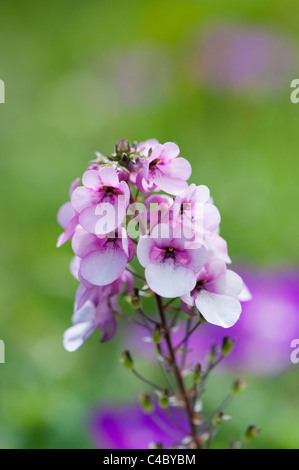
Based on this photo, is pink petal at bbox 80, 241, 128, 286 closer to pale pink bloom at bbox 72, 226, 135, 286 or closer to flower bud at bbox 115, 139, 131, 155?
pale pink bloom at bbox 72, 226, 135, 286

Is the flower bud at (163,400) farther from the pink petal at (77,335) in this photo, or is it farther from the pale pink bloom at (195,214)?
the pale pink bloom at (195,214)

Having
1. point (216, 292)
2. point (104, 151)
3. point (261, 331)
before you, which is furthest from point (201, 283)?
point (104, 151)

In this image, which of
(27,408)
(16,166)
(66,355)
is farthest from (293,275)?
(16,166)

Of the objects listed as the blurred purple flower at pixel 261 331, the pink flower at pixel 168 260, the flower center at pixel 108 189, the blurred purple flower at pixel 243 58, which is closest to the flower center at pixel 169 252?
the pink flower at pixel 168 260

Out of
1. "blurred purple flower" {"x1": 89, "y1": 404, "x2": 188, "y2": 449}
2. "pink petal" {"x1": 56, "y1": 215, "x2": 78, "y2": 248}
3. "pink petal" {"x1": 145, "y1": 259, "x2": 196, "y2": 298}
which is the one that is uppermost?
"pink petal" {"x1": 56, "y1": 215, "x2": 78, "y2": 248}

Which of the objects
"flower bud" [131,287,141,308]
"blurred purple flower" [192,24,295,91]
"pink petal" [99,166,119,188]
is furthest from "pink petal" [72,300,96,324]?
"blurred purple flower" [192,24,295,91]
